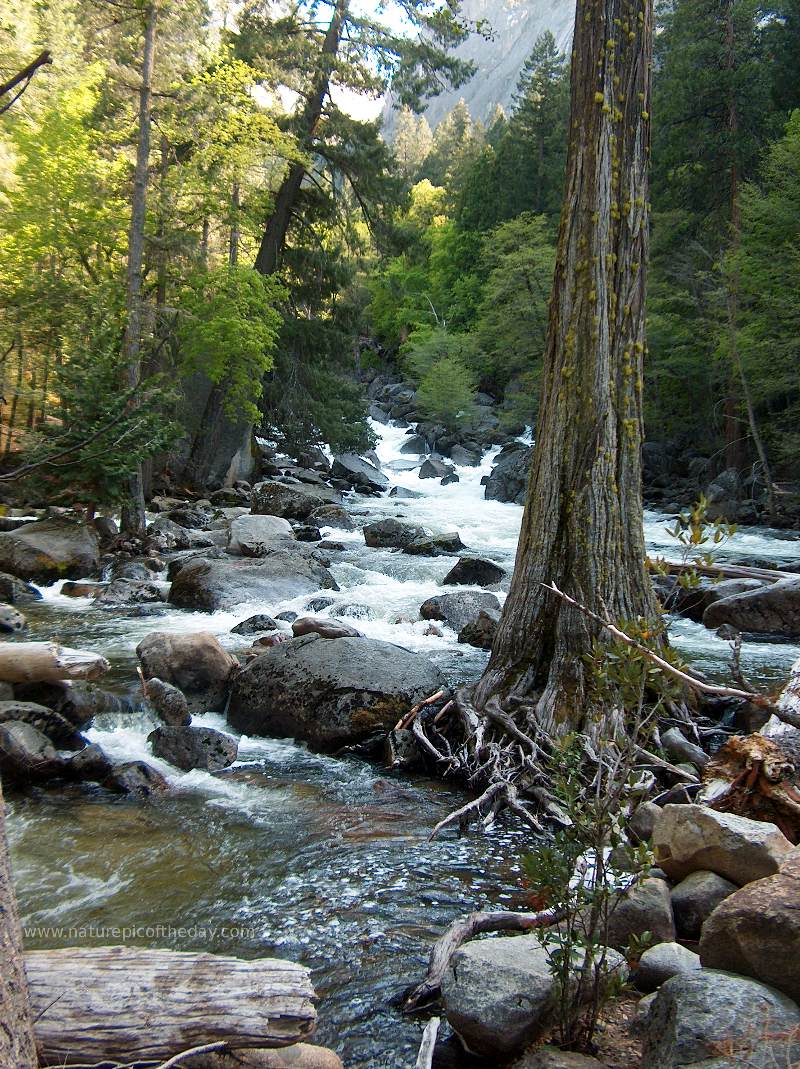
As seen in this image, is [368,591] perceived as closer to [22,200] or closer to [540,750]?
[540,750]

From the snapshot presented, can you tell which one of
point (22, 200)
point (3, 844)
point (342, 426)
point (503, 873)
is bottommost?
point (503, 873)

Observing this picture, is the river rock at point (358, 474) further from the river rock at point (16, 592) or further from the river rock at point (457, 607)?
the river rock at point (457, 607)

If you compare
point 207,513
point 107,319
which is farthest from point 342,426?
point 107,319

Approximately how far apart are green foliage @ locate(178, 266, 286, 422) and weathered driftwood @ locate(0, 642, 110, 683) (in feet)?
37.8

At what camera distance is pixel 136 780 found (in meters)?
5.57

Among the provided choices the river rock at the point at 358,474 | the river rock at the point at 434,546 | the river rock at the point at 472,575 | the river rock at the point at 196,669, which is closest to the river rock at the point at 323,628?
the river rock at the point at 196,669

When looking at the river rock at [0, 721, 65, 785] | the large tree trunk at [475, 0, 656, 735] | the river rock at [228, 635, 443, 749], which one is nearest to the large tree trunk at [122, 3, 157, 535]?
the river rock at [228, 635, 443, 749]

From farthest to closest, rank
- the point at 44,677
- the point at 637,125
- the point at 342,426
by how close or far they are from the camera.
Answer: the point at 342,426, the point at 44,677, the point at 637,125

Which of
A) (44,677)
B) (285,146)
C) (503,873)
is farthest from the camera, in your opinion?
(285,146)

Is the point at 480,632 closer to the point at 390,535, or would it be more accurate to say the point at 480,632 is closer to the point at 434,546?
the point at 434,546

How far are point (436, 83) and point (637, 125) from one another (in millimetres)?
16815

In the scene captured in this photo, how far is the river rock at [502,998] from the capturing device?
9.16ft

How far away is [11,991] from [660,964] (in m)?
2.29

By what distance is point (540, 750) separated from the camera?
5203mm
